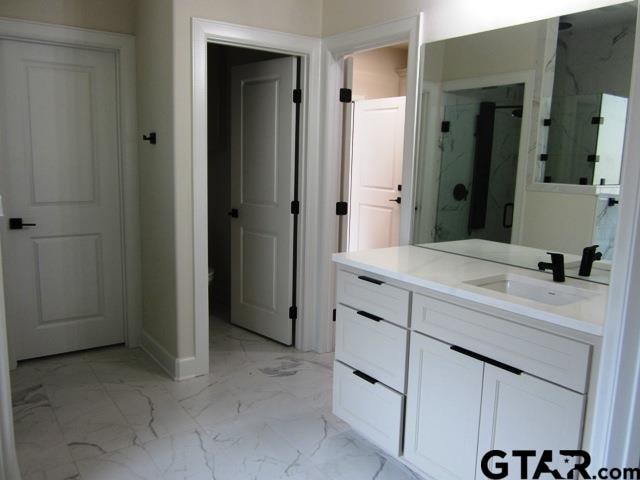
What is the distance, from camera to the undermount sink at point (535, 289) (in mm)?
1963

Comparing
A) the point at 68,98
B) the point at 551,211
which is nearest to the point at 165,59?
the point at 68,98

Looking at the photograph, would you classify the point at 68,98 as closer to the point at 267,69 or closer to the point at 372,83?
the point at 267,69

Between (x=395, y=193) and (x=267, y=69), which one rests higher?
(x=267, y=69)

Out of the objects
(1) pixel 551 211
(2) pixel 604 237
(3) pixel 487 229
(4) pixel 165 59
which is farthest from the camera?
(4) pixel 165 59

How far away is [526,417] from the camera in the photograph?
167 centimetres

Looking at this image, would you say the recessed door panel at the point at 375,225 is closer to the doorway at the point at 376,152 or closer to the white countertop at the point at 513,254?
the doorway at the point at 376,152

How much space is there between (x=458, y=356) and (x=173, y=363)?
1856mm

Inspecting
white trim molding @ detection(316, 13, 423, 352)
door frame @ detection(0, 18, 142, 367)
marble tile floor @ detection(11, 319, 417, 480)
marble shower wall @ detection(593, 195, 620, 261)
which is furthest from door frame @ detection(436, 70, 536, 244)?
door frame @ detection(0, 18, 142, 367)

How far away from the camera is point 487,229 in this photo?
252 cm

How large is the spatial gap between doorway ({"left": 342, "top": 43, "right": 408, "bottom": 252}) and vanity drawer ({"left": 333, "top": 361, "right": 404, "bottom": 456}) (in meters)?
1.87

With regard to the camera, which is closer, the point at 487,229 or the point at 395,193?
the point at 487,229

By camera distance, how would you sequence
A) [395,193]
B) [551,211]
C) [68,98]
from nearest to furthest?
[551,211] < [68,98] < [395,193]

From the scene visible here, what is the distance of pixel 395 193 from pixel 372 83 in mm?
1153

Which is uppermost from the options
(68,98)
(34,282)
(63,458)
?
(68,98)
